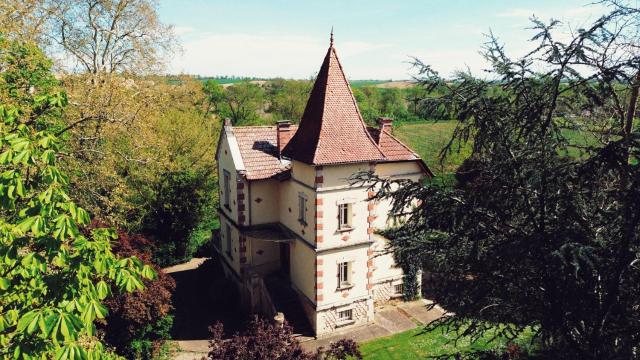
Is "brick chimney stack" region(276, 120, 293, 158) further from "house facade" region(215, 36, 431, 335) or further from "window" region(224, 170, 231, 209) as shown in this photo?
"window" region(224, 170, 231, 209)

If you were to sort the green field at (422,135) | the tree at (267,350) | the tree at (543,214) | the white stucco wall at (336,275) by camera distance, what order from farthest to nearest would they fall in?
1. the green field at (422,135)
2. the white stucco wall at (336,275)
3. the tree at (267,350)
4. the tree at (543,214)

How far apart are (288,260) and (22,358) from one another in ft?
55.2

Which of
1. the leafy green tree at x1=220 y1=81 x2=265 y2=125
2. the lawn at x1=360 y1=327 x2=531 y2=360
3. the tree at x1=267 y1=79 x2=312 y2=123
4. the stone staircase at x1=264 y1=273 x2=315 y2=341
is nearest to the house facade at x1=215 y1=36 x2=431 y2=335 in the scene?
the stone staircase at x1=264 y1=273 x2=315 y2=341

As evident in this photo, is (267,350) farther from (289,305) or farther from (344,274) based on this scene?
(289,305)

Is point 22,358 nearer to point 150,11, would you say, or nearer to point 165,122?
point 165,122

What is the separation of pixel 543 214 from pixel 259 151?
15.6 m

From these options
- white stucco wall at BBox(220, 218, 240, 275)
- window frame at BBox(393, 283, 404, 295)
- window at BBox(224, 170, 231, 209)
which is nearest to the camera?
white stucco wall at BBox(220, 218, 240, 275)

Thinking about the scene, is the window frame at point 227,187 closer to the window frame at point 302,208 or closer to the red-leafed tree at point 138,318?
the window frame at point 302,208

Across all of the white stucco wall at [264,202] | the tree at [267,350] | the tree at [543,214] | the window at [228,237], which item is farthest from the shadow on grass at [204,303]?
the tree at [543,214]

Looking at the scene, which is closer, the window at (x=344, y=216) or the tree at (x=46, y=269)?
the tree at (x=46, y=269)

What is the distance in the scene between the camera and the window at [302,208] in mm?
19273

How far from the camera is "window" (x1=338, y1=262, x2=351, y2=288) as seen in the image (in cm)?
1930

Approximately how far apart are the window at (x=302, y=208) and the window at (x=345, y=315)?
428 centimetres

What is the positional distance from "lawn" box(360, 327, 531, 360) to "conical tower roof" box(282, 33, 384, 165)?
7672 mm
